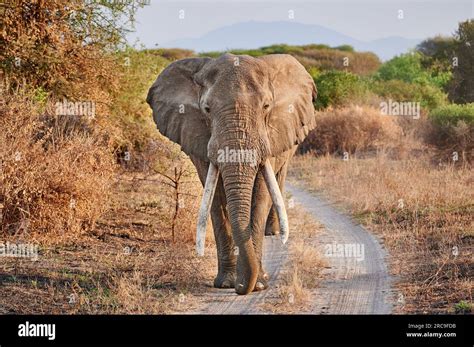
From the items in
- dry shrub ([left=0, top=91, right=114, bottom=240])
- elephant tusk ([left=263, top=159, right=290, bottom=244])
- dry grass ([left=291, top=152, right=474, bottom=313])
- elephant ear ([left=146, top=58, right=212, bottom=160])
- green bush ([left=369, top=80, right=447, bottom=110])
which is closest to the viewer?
elephant tusk ([left=263, top=159, right=290, bottom=244])

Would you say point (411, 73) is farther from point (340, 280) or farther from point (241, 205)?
point (241, 205)

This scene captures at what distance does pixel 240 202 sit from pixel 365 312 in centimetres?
156

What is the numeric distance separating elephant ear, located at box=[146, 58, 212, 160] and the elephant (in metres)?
0.01

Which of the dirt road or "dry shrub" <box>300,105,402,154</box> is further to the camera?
"dry shrub" <box>300,105,402,154</box>

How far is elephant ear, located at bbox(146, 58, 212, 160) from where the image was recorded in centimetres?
928

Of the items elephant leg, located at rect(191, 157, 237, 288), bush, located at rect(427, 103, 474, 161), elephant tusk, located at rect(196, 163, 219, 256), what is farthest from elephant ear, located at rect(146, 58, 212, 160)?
bush, located at rect(427, 103, 474, 161)

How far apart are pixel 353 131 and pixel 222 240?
44.4 ft

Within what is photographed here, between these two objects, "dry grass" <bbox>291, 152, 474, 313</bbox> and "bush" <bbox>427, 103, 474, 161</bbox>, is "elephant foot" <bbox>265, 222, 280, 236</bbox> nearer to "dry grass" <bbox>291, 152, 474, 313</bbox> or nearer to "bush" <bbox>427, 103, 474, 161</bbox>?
"dry grass" <bbox>291, 152, 474, 313</bbox>

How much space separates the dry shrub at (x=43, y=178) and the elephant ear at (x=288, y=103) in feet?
10.4

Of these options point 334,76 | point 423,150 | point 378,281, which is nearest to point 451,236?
point 378,281

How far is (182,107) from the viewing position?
9.62m

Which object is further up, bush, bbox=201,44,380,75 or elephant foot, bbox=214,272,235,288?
bush, bbox=201,44,380,75

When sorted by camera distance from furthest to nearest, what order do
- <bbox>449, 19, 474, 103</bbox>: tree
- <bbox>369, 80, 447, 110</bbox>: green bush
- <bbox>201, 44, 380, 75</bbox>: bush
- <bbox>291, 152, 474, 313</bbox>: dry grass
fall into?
<bbox>201, 44, 380, 75</bbox>: bush, <bbox>369, 80, 447, 110</bbox>: green bush, <bbox>449, 19, 474, 103</bbox>: tree, <bbox>291, 152, 474, 313</bbox>: dry grass

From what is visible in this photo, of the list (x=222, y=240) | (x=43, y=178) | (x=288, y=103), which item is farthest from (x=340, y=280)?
(x=43, y=178)
